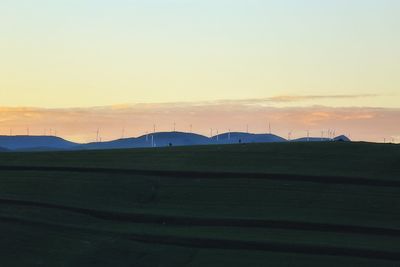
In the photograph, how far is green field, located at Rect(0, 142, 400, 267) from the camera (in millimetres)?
→ 51188

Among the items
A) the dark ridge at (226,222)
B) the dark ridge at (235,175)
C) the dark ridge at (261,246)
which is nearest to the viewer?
the dark ridge at (261,246)

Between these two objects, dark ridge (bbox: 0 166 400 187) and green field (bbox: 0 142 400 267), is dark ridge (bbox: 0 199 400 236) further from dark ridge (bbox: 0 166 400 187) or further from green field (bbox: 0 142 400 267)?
dark ridge (bbox: 0 166 400 187)

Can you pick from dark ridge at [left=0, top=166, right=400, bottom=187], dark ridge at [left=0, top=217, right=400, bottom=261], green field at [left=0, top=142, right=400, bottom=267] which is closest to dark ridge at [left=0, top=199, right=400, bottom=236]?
green field at [left=0, top=142, right=400, bottom=267]

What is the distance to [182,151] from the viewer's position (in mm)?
88188

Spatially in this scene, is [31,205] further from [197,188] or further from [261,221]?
[261,221]

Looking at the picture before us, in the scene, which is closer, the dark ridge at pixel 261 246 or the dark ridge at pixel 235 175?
the dark ridge at pixel 261 246

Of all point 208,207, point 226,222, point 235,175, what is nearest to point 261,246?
point 226,222

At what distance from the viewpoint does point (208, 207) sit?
2483 inches

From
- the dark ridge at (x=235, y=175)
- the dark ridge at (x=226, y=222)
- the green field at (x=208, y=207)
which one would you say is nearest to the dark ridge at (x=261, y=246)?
the green field at (x=208, y=207)

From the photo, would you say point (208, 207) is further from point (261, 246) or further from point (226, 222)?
point (261, 246)

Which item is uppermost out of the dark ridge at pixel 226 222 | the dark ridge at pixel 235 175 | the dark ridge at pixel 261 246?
the dark ridge at pixel 235 175

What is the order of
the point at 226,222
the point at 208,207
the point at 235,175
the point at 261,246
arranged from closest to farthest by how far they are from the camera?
the point at 261,246 → the point at 226,222 → the point at 208,207 → the point at 235,175

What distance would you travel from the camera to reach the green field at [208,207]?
5119cm

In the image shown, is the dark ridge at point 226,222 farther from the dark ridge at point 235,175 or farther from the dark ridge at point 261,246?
the dark ridge at point 235,175
